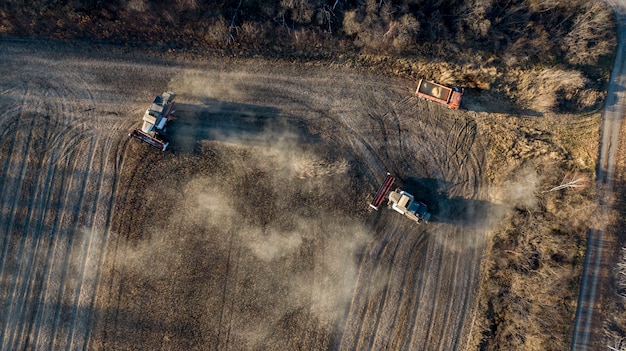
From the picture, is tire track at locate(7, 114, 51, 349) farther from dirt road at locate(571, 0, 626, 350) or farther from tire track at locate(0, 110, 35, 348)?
dirt road at locate(571, 0, 626, 350)

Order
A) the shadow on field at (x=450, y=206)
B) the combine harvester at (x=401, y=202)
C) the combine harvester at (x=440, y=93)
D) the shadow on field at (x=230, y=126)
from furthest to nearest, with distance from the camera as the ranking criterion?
the shadow on field at (x=450, y=206) → the shadow on field at (x=230, y=126) → the combine harvester at (x=440, y=93) → the combine harvester at (x=401, y=202)

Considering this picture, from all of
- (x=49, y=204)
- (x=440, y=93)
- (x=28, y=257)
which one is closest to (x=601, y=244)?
(x=440, y=93)

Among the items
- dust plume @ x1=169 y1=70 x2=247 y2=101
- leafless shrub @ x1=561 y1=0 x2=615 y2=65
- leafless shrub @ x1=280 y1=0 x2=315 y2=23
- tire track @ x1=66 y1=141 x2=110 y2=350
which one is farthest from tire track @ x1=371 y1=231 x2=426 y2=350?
tire track @ x1=66 y1=141 x2=110 y2=350

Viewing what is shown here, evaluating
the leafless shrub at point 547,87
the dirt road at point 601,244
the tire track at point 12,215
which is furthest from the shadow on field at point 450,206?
the tire track at point 12,215

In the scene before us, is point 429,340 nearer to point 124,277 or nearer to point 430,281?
point 430,281

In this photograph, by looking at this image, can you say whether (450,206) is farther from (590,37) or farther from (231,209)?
(231,209)

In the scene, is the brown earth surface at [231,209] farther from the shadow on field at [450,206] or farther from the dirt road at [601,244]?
the dirt road at [601,244]
